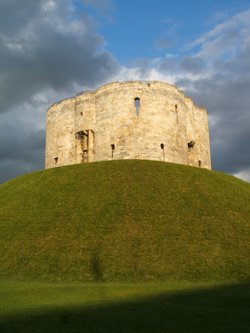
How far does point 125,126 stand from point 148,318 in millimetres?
30168

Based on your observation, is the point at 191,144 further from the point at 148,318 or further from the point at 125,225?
the point at 148,318

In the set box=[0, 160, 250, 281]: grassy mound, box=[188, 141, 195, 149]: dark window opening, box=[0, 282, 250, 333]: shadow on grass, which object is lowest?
box=[0, 282, 250, 333]: shadow on grass

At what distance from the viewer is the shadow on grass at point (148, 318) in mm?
9258

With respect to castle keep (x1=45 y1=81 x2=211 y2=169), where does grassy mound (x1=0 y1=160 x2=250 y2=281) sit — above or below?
below

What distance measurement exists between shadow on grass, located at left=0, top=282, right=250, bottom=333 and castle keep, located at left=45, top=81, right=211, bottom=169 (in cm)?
2692

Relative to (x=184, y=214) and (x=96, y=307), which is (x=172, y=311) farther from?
(x=184, y=214)

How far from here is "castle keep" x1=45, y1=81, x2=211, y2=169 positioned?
3906 centimetres

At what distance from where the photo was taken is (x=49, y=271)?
19344 millimetres

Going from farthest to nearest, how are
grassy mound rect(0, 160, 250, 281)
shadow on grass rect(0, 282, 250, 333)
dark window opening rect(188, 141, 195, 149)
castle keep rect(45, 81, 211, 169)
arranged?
dark window opening rect(188, 141, 195, 149), castle keep rect(45, 81, 211, 169), grassy mound rect(0, 160, 250, 281), shadow on grass rect(0, 282, 250, 333)

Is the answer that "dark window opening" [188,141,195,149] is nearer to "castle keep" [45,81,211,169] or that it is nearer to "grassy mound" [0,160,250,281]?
"castle keep" [45,81,211,169]

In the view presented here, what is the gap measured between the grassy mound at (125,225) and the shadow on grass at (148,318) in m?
6.13

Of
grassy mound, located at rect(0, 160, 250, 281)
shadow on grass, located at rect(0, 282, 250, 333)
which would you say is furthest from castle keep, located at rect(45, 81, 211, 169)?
shadow on grass, located at rect(0, 282, 250, 333)

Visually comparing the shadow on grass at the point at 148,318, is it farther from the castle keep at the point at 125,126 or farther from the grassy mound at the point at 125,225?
the castle keep at the point at 125,126

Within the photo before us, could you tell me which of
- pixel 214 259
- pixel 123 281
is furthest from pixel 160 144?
pixel 123 281
